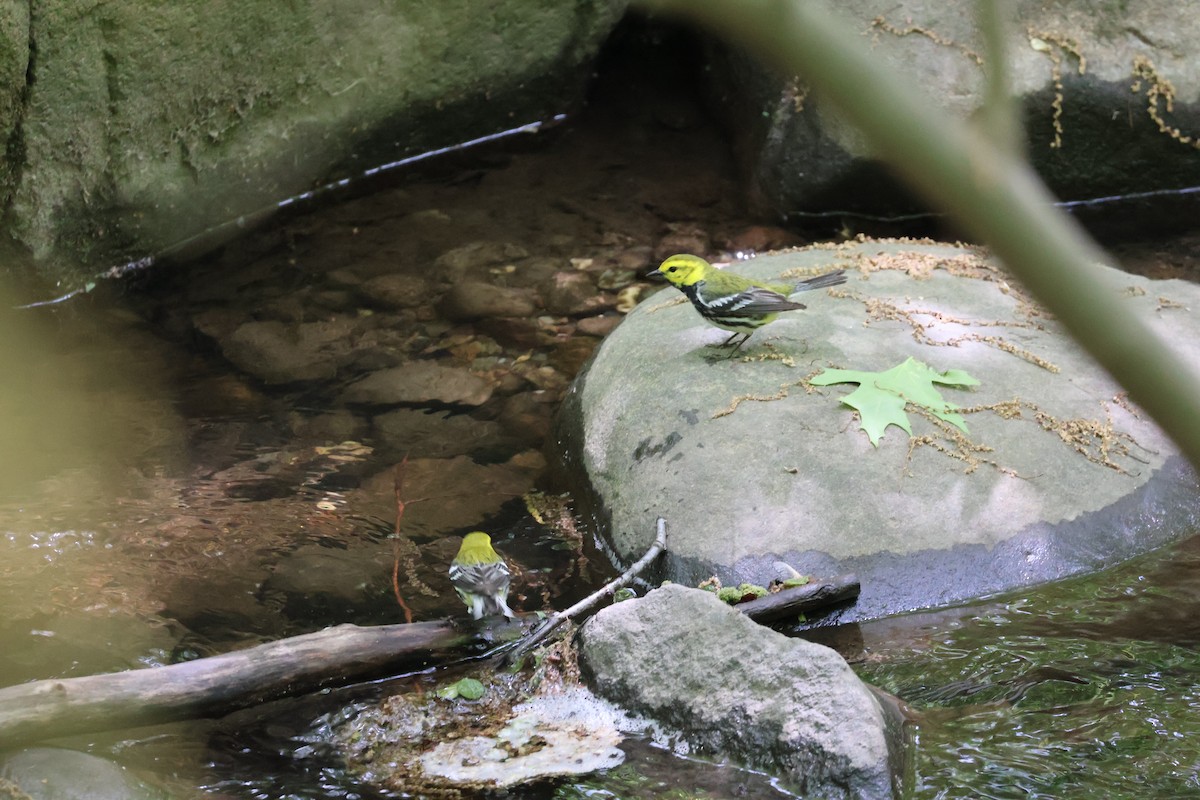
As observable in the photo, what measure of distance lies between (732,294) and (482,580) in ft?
6.12

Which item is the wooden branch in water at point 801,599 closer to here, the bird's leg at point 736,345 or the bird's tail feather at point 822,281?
the bird's leg at point 736,345

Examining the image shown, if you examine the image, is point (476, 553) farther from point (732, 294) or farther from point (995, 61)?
point (995, 61)

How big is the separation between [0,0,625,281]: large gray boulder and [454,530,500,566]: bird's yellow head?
4.09 m

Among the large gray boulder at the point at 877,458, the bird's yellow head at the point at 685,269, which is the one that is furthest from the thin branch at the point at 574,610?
the bird's yellow head at the point at 685,269

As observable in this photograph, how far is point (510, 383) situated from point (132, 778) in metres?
3.39

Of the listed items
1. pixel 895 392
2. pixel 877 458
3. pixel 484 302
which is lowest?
pixel 877 458

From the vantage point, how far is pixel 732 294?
17.0 ft

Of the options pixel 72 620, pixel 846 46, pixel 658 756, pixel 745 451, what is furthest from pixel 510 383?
pixel 846 46

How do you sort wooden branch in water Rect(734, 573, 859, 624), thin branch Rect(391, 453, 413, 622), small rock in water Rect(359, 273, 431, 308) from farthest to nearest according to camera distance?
small rock in water Rect(359, 273, 431, 308), thin branch Rect(391, 453, 413, 622), wooden branch in water Rect(734, 573, 859, 624)

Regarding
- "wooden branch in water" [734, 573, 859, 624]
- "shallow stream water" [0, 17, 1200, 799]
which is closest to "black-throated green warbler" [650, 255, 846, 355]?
"shallow stream water" [0, 17, 1200, 799]

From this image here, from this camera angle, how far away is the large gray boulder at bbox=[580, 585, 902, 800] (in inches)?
134

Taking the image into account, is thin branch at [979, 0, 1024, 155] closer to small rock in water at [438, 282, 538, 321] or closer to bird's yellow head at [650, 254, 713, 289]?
bird's yellow head at [650, 254, 713, 289]

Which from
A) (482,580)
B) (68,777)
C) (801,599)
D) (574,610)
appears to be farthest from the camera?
(801,599)

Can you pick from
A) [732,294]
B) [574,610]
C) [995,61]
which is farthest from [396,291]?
[995,61]
